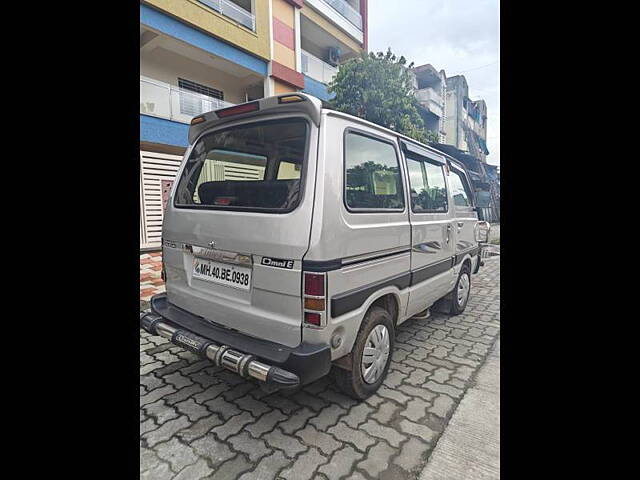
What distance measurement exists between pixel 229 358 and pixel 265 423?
0.60 metres

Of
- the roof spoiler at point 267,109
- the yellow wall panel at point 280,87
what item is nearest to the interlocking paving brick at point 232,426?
the roof spoiler at point 267,109

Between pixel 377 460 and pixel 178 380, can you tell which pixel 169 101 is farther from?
pixel 377 460

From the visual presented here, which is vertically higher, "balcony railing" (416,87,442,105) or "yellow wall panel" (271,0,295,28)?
"balcony railing" (416,87,442,105)

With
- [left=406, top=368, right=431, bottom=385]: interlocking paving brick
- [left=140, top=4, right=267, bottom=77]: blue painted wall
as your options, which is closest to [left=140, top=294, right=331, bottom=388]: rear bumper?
Result: [left=406, top=368, right=431, bottom=385]: interlocking paving brick

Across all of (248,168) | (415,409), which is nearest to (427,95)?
(248,168)

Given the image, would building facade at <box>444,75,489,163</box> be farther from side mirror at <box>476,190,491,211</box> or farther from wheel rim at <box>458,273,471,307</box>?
wheel rim at <box>458,273,471,307</box>

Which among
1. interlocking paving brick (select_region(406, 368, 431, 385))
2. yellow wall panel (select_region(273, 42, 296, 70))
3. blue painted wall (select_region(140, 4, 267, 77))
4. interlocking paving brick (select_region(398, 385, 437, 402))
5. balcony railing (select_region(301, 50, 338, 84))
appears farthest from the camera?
balcony railing (select_region(301, 50, 338, 84))

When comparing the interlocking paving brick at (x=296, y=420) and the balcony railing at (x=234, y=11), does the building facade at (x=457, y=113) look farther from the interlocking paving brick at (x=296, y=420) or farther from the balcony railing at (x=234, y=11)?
the interlocking paving brick at (x=296, y=420)

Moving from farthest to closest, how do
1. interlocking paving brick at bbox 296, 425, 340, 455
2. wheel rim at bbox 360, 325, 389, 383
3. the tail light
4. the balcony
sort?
the balcony → wheel rim at bbox 360, 325, 389, 383 → interlocking paving brick at bbox 296, 425, 340, 455 → the tail light

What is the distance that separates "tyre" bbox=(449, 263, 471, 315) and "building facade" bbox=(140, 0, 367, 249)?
17.5 ft

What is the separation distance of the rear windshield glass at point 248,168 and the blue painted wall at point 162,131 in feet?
20.1

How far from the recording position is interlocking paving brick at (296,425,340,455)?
1.98m
